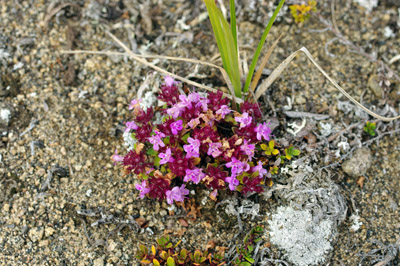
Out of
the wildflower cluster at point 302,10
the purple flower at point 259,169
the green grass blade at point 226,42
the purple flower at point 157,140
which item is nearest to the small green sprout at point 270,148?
the purple flower at point 259,169

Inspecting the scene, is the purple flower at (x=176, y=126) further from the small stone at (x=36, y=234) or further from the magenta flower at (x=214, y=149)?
the small stone at (x=36, y=234)

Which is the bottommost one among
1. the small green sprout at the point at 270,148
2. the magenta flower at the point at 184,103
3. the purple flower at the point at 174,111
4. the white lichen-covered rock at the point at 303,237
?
the white lichen-covered rock at the point at 303,237

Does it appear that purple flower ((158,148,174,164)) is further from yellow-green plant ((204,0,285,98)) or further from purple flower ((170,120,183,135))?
yellow-green plant ((204,0,285,98))

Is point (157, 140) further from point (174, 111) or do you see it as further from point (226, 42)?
point (226, 42)

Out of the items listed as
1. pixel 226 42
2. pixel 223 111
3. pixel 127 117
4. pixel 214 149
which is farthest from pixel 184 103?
pixel 127 117

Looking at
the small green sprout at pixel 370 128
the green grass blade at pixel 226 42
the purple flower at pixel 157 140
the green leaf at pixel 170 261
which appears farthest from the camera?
the small green sprout at pixel 370 128

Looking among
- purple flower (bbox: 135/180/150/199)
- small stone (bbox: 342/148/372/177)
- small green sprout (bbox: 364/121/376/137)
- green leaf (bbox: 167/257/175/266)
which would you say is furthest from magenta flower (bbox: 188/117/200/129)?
small green sprout (bbox: 364/121/376/137)
